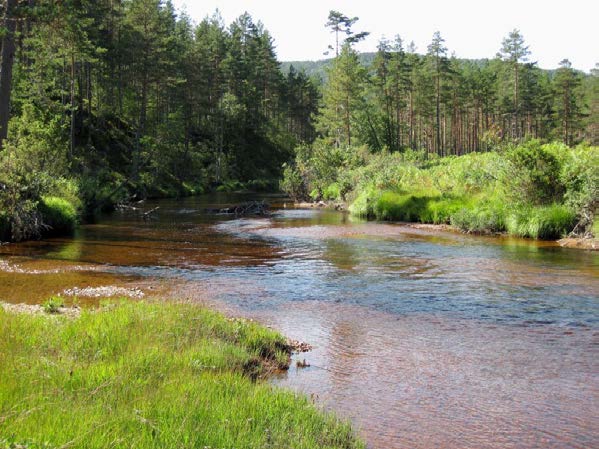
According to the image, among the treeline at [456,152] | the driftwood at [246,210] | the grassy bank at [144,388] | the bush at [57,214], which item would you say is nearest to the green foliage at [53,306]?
the grassy bank at [144,388]

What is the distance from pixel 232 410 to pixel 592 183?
812 inches

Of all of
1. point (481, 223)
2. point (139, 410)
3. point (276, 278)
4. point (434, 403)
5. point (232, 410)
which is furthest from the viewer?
point (481, 223)

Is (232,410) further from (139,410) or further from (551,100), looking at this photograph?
(551,100)

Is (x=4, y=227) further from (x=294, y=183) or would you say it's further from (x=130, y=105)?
(x=130, y=105)

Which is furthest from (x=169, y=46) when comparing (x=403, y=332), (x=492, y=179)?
(x=403, y=332)

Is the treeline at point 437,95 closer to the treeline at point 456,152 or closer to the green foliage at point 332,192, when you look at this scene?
the treeline at point 456,152

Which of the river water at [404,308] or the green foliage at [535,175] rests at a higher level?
the green foliage at [535,175]

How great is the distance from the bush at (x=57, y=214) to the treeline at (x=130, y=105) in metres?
0.73

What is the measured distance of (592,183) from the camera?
71.0ft

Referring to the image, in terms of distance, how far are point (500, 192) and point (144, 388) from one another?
23.9 m

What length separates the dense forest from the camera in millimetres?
25347

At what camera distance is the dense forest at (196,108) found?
25.3 metres

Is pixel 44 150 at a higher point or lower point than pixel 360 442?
higher

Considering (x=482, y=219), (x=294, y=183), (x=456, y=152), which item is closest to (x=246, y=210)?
(x=294, y=183)
